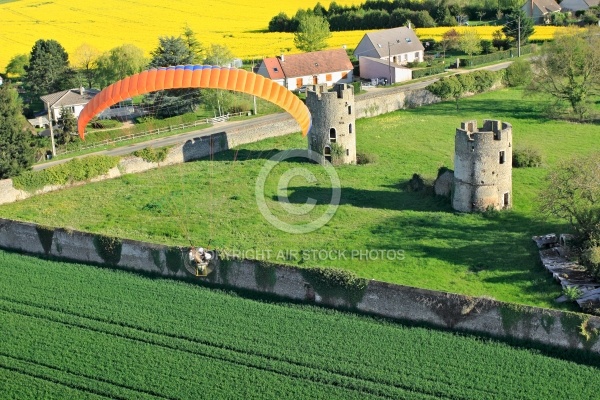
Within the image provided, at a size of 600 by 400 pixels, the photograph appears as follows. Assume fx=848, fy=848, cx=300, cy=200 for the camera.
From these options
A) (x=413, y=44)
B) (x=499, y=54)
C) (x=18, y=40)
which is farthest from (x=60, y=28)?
(x=499, y=54)

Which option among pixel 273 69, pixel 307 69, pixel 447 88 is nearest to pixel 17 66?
pixel 273 69

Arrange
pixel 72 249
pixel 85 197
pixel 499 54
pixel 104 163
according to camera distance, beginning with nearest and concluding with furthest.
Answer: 1. pixel 72 249
2. pixel 85 197
3. pixel 104 163
4. pixel 499 54

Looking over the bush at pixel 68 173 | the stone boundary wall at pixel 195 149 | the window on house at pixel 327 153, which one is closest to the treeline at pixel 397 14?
the stone boundary wall at pixel 195 149

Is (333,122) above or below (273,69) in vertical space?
below

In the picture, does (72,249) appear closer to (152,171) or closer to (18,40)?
(152,171)

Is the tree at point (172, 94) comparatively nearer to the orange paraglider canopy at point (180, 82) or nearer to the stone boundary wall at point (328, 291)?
the stone boundary wall at point (328, 291)

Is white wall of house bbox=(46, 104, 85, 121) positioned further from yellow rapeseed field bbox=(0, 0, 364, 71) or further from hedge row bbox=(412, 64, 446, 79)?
hedge row bbox=(412, 64, 446, 79)

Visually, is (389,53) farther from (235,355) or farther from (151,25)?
(235,355)
